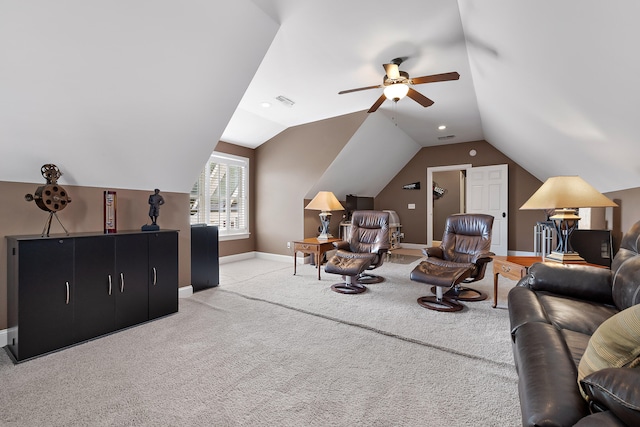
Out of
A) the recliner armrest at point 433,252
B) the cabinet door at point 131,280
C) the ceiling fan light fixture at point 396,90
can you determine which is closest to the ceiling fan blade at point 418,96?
the ceiling fan light fixture at point 396,90

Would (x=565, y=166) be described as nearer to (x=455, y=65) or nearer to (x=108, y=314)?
(x=455, y=65)

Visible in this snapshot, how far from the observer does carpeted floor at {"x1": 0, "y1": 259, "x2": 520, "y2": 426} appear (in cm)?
162

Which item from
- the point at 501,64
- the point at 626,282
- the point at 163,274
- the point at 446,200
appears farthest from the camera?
the point at 446,200

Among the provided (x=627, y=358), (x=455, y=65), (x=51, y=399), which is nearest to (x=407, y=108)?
(x=455, y=65)

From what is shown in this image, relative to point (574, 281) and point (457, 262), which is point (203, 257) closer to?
point (457, 262)

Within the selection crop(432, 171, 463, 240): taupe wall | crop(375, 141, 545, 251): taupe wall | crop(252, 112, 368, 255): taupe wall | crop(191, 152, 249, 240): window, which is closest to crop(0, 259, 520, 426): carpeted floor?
crop(191, 152, 249, 240): window

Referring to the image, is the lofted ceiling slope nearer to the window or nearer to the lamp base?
the window

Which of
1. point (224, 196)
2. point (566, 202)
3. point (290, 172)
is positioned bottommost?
point (566, 202)

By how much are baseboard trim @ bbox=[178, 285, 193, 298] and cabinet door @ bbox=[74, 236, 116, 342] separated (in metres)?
1.01

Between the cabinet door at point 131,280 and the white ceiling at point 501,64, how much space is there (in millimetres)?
2400

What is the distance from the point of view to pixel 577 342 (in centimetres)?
140

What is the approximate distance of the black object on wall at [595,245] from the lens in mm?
3117

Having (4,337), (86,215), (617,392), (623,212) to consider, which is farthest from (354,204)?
(617,392)

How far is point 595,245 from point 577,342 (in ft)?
8.24
